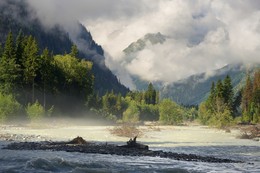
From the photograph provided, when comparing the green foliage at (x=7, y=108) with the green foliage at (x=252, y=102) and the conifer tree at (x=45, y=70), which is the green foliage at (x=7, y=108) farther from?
the green foliage at (x=252, y=102)

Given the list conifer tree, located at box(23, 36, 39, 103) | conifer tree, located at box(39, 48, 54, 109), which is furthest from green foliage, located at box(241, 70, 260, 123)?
conifer tree, located at box(23, 36, 39, 103)

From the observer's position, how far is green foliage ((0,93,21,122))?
261 feet

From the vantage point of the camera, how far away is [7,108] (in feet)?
267

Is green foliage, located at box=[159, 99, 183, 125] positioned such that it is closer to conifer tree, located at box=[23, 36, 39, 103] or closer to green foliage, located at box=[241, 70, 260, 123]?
green foliage, located at box=[241, 70, 260, 123]

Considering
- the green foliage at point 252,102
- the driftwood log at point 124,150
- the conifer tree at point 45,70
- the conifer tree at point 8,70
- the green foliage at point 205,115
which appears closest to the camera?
the driftwood log at point 124,150

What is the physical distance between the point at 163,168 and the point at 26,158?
11.1m

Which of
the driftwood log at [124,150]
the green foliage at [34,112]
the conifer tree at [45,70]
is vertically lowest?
the driftwood log at [124,150]

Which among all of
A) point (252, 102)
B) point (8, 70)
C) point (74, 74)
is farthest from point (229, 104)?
point (8, 70)

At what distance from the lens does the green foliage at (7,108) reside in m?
79.4

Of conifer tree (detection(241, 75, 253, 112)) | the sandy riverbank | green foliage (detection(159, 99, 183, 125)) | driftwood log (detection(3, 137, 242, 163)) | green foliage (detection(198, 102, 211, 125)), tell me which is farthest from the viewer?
conifer tree (detection(241, 75, 253, 112))

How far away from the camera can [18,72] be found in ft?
317

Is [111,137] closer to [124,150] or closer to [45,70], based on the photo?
[124,150]

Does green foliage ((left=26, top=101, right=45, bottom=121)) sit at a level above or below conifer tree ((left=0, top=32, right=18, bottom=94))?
below

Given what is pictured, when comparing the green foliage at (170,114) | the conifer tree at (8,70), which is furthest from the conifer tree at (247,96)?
the conifer tree at (8,70)
